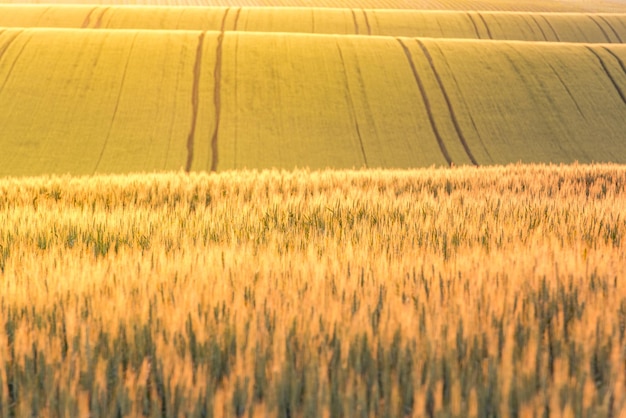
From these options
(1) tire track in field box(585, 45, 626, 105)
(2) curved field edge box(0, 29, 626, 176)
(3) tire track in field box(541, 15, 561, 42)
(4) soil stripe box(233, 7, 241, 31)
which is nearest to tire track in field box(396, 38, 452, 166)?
(2) curved field edge box(0, 29, 626, 176)

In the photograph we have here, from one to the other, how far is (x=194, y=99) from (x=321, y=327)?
26231 mm

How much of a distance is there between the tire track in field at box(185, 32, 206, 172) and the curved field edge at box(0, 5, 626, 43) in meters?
11.2

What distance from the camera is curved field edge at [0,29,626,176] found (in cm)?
2444

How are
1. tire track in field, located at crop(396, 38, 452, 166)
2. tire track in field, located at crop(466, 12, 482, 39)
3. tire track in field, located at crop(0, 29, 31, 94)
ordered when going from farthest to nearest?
tire track in field, located at crop(466, 12, 482, 39) → tire track in field, located at crop(0, 29, 31, 94) → tire track in field, located at crop(396, 38, 452, 166)

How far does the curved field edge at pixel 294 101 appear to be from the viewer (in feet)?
80.2

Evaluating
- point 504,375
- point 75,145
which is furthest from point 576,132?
point 504,375

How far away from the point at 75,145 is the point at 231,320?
22872 millimetres

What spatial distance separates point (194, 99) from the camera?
28344 millimetres

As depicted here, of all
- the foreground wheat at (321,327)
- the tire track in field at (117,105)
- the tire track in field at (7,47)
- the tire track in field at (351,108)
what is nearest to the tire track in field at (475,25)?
the tire track in field at (351,108)

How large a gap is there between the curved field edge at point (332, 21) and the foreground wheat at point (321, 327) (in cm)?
4217

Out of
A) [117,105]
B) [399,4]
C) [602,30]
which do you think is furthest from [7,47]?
[399,4]

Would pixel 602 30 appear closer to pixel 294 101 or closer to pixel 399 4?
pixel 399 4

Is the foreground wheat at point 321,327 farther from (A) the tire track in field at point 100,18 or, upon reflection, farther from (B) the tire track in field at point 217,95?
(A) the tire track in field at point 100,18

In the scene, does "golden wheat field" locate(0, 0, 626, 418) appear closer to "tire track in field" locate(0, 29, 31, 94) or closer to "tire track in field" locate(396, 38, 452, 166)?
"tire track in field" locate(396, 38, 452, 166)
